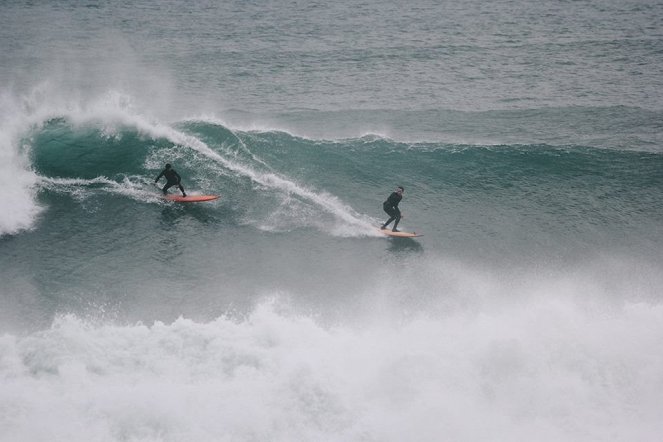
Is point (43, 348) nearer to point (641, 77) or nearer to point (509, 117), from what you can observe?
point (509, 117)

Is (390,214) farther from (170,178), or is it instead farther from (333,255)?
(170,178)

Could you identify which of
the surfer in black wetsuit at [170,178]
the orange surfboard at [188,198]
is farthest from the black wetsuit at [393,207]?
the surfer in black wetsuit at [170,178]

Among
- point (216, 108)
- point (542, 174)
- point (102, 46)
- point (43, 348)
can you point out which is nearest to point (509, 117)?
point (542, 174)

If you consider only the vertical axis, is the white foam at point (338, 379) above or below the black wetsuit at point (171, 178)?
below

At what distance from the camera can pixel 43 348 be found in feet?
39.8

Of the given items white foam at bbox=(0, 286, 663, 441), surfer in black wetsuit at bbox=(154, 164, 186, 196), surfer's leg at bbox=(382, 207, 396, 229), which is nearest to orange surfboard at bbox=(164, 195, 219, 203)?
surfer in black wetsuit at bbox=(154, 164, 186, 196)

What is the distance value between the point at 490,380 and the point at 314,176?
1087 cm

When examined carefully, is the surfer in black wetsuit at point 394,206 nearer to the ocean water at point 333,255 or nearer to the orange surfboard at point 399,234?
the orange surfboard at point 399,234

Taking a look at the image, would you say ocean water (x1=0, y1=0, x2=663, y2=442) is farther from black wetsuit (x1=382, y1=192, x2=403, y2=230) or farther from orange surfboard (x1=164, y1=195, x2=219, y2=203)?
black wetsuit (x1=382, y1=192, x2=403, y2=230)

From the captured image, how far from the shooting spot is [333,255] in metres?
16.5

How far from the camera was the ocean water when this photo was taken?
11492 millimetres

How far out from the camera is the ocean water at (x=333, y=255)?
11.5 meters

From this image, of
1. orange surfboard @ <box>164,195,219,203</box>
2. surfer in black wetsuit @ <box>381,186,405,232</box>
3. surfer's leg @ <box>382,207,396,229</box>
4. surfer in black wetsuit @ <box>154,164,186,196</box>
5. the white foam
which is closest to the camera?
the white foam

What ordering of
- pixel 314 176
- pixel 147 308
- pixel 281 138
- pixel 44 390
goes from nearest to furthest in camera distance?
pixel 44 390 → pixel 147 308 → pixel 314 176 → pixel 281 138
